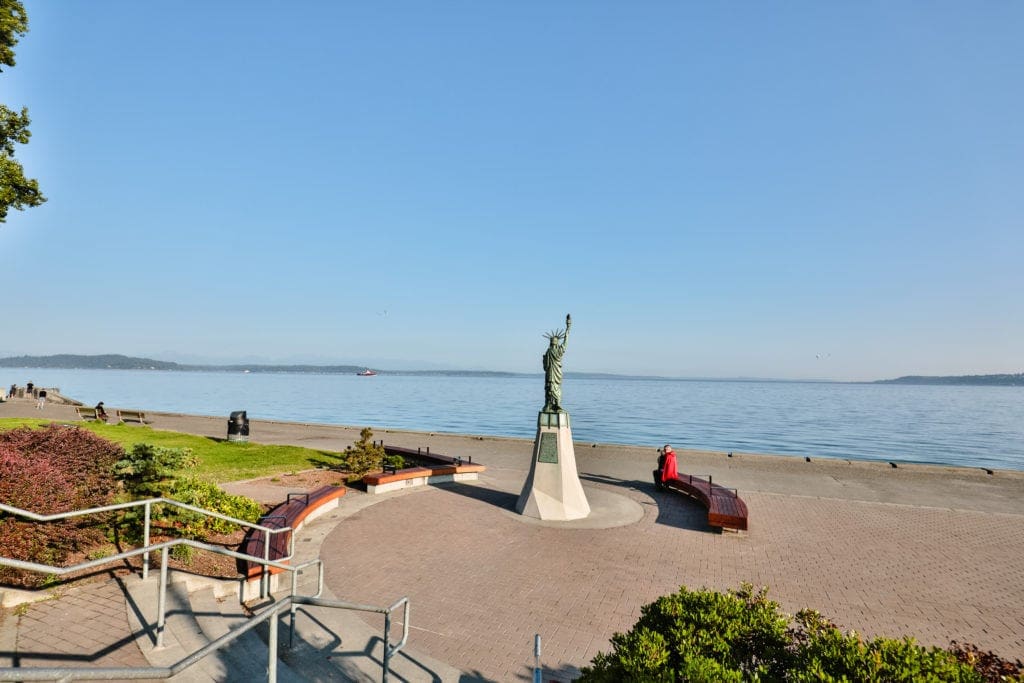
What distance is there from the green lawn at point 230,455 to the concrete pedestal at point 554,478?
7829mm

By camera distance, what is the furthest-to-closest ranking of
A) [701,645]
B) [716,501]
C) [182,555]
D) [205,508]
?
1. [716,501]
2. [205,508]
3. [182,555]
4. [701,645]

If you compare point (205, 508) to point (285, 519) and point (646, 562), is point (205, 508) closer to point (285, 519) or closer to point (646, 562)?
point (285, 519)

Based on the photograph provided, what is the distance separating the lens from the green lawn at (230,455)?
15586mm

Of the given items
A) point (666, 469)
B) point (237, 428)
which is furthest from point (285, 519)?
point (237, 428)

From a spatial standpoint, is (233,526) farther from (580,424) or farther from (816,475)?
(580,424)

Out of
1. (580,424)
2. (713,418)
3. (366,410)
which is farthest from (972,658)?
(366,410)

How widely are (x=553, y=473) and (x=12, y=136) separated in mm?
15240

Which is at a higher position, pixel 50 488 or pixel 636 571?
pixel 50 488

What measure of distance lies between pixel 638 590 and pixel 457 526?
465 cm

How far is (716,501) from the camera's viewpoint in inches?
510

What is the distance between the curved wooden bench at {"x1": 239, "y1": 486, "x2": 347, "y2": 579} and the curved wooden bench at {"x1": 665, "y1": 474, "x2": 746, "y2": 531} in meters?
8.87

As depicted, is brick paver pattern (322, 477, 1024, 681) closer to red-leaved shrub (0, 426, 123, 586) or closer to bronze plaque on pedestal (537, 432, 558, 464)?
bronze plaque on pedestal (537, 432, 558, 464)

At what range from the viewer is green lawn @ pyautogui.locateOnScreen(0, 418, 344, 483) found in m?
15.6

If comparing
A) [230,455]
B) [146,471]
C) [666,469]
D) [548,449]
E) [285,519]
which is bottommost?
[230,455]
